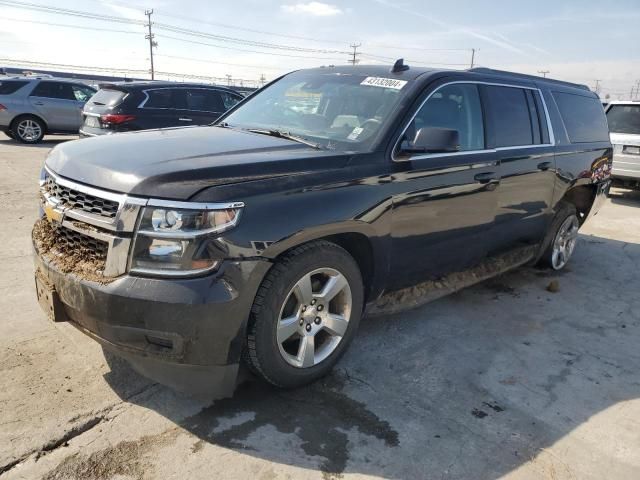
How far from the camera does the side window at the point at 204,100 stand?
420 inches

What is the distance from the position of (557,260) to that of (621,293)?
70 centimetres

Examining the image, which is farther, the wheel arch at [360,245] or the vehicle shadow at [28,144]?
the vehicle shadow at [28,144]

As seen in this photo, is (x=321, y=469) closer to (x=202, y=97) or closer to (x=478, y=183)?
(x=478, y=183)

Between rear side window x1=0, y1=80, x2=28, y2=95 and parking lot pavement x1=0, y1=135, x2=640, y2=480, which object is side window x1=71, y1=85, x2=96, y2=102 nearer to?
rear side window x1=0, y1=80, x2=28, y2=95

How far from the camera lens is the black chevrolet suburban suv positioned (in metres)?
2.42

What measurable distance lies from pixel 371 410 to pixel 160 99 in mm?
8693

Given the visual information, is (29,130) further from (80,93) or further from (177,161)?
(177,161)

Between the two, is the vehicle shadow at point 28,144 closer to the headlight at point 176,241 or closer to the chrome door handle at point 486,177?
the chrome door handle at point 486,177

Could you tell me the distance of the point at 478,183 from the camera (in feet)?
12.9

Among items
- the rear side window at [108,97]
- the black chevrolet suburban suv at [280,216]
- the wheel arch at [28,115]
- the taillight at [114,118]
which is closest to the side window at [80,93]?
the wheel arch at [28,115]

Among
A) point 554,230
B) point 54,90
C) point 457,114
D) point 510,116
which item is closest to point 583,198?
point 554,230

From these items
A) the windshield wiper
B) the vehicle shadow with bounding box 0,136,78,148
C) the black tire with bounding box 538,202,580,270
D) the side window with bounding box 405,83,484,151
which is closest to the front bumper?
the windshield wiper

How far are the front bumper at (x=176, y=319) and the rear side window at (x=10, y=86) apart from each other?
13.4 m

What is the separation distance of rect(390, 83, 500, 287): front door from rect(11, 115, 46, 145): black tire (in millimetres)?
13660
